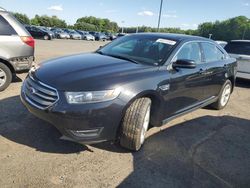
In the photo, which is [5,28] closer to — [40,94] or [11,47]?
[11,47]

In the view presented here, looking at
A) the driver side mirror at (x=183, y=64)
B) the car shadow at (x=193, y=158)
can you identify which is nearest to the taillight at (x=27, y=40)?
the car shadow at (x=193, y=158)

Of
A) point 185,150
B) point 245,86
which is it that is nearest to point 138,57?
point 185,150

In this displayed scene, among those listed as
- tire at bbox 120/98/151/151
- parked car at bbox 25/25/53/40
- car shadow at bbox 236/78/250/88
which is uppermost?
tire at bbox 120/98/151/151

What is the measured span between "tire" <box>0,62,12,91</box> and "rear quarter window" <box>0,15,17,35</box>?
2.30 ft

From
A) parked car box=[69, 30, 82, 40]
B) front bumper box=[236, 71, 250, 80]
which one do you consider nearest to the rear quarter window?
front bumper box=[236, 71, 250, 80]

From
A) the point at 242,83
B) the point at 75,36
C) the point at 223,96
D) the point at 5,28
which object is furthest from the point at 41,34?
the point at 223,96

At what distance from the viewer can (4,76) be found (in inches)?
229

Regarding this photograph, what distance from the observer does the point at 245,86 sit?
31.3ft

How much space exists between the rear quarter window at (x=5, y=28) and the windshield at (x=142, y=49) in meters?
2.30

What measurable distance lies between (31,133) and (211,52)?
3735 mm

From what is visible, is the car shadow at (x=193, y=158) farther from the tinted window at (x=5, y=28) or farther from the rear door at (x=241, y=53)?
the rear door at (x=241, y=53)

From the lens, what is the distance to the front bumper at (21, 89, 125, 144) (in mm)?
3057

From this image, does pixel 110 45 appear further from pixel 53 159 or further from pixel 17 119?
pixel 53 159

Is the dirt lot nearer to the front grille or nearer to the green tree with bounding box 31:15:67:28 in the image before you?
the front grille
